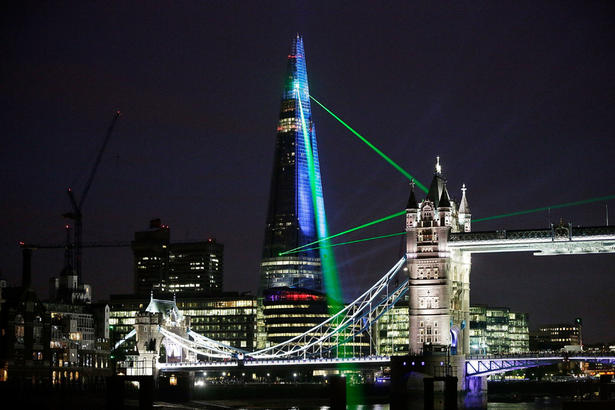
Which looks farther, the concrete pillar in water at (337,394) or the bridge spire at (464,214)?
the bridge spire at (464,214)

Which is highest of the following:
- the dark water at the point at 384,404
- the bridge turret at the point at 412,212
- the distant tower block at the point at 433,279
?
the bridge turret at the point at 412,212

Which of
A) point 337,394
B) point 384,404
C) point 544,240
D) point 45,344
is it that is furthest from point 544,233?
point 45,344

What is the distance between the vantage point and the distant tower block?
121m

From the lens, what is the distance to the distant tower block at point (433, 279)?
397 feet

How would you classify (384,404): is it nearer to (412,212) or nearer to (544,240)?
(412,212)

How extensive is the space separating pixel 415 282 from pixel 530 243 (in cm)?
1290

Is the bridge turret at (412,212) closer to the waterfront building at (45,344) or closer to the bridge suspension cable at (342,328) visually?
the bridge suspension cable at (342,328)

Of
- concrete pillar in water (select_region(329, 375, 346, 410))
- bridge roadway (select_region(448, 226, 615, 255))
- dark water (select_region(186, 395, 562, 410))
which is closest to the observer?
concrete pillar in water (select_region(329, 375, 346, 410))

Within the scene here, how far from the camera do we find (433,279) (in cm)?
12175

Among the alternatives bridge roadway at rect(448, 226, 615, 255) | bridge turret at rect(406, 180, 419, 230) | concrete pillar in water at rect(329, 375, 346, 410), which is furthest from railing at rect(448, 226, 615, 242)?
concrete pillar in water at rect(329, 375, 346, 410)

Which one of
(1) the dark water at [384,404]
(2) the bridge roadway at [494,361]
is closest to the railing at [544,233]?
(2) the bridge roadway at [494,361]

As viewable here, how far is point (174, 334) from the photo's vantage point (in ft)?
502

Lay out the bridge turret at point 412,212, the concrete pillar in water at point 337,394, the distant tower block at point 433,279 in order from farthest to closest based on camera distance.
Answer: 1. the bridge turret at point 412,212
2. the distant tower block at point 433,279
3. the concrete pillar in water at point 337,394

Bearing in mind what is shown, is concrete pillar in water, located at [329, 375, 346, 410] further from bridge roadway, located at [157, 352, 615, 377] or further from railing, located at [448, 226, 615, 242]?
railing, located at [448, 226, 615, 242]
